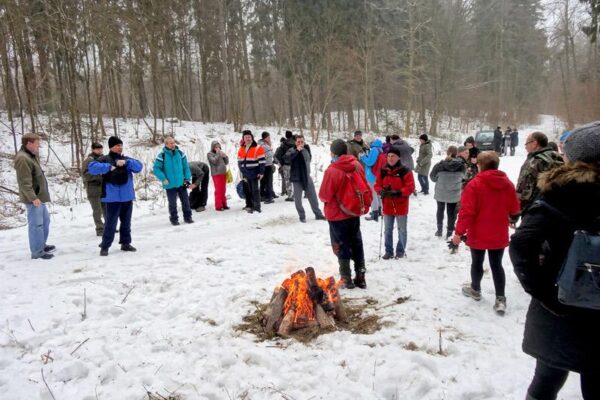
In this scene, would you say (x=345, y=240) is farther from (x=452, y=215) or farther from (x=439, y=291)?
(x=452, y=215)

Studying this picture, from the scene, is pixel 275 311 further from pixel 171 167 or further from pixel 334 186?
pixel 171 167

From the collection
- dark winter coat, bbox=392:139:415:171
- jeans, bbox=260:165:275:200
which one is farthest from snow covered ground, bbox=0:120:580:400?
jeans, bbox=260:165:275:200

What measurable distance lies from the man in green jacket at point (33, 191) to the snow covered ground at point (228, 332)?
373 millimetres

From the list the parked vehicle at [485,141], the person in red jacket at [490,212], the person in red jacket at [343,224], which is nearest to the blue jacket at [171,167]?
the person in red jacket at [343,224]

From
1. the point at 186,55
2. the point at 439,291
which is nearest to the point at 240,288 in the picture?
the point at 439,291

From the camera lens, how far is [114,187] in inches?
274

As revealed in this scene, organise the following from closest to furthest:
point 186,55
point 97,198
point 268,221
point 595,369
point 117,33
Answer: point 595,369 < point 97,198 < point 268,221 < point 117,33 < point 186,55

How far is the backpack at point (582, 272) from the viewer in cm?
191

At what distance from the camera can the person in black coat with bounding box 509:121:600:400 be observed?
2055mm

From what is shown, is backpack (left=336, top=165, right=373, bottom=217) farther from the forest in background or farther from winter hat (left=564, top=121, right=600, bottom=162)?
the forest in background

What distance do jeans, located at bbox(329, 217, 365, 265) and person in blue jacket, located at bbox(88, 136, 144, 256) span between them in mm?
3904

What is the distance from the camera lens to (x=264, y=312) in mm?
4766

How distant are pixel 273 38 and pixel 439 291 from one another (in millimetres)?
28907

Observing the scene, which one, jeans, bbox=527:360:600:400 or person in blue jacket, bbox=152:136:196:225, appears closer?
jeans, bbox=527:360:600:400
